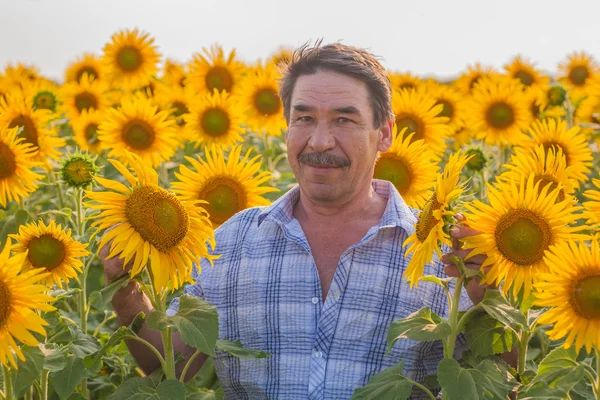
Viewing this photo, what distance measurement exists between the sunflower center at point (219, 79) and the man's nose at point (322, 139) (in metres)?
3.28

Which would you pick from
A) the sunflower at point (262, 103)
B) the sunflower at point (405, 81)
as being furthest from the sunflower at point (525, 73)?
the sunflower at point (262, 103)

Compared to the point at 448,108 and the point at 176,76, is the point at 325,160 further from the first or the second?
the point at 176,76

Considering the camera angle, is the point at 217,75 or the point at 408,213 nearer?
the point at 408,213

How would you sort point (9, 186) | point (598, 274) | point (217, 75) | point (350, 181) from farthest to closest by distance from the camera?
point (217, 75) < point (9, 186) < point (350, 181) < point (598, 274)

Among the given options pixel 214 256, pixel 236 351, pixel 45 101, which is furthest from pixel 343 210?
pixel 45 101

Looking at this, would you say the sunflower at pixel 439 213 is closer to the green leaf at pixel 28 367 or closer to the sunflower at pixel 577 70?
the green leaf at pixel 28 367

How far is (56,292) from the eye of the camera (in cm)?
302

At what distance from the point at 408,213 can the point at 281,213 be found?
450 millimetres

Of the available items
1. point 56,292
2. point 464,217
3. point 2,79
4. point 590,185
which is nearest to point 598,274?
point 464,217

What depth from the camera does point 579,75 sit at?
7.55 meters

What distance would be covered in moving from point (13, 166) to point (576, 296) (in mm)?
2572

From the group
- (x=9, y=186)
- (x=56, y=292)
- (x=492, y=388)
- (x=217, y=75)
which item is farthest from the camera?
(x=217, y=75)

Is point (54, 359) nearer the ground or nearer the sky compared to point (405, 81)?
nearer the ground

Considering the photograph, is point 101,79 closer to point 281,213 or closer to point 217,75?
point 217,75
